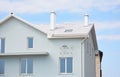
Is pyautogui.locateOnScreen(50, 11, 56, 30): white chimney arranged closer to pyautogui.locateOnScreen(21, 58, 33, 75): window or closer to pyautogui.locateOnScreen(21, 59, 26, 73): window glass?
pyautogui.locateOnScreen(21, 58, 33, 75): window

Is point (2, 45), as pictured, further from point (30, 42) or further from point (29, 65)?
point (29, 65)

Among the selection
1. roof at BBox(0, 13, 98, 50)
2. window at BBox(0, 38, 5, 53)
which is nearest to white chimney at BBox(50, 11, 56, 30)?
roof at BBox(0, 13, 98, 50)

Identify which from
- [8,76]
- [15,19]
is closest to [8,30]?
[15,19]

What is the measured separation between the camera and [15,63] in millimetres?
49562

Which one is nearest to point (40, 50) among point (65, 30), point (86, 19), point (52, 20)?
point (65, 30)

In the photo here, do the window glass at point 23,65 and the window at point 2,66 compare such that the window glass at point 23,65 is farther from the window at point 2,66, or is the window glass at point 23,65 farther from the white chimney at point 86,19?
the white chimney at point 86,19

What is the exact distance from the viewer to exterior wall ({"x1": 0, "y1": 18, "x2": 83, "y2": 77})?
48.7 metres

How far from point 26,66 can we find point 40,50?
226 cm

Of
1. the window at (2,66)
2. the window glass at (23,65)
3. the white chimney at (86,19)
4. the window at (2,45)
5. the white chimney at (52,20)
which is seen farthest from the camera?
the white chimney at (86,19)

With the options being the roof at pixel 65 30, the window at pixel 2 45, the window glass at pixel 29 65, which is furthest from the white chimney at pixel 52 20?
the window at pixel 2 45

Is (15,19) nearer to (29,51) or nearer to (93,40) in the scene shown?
(29,51)

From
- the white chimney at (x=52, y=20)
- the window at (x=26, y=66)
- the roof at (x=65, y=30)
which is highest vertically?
the white chimney at (x=52, y=20)

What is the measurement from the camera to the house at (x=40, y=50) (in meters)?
48.5

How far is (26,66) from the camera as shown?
1944 inches
